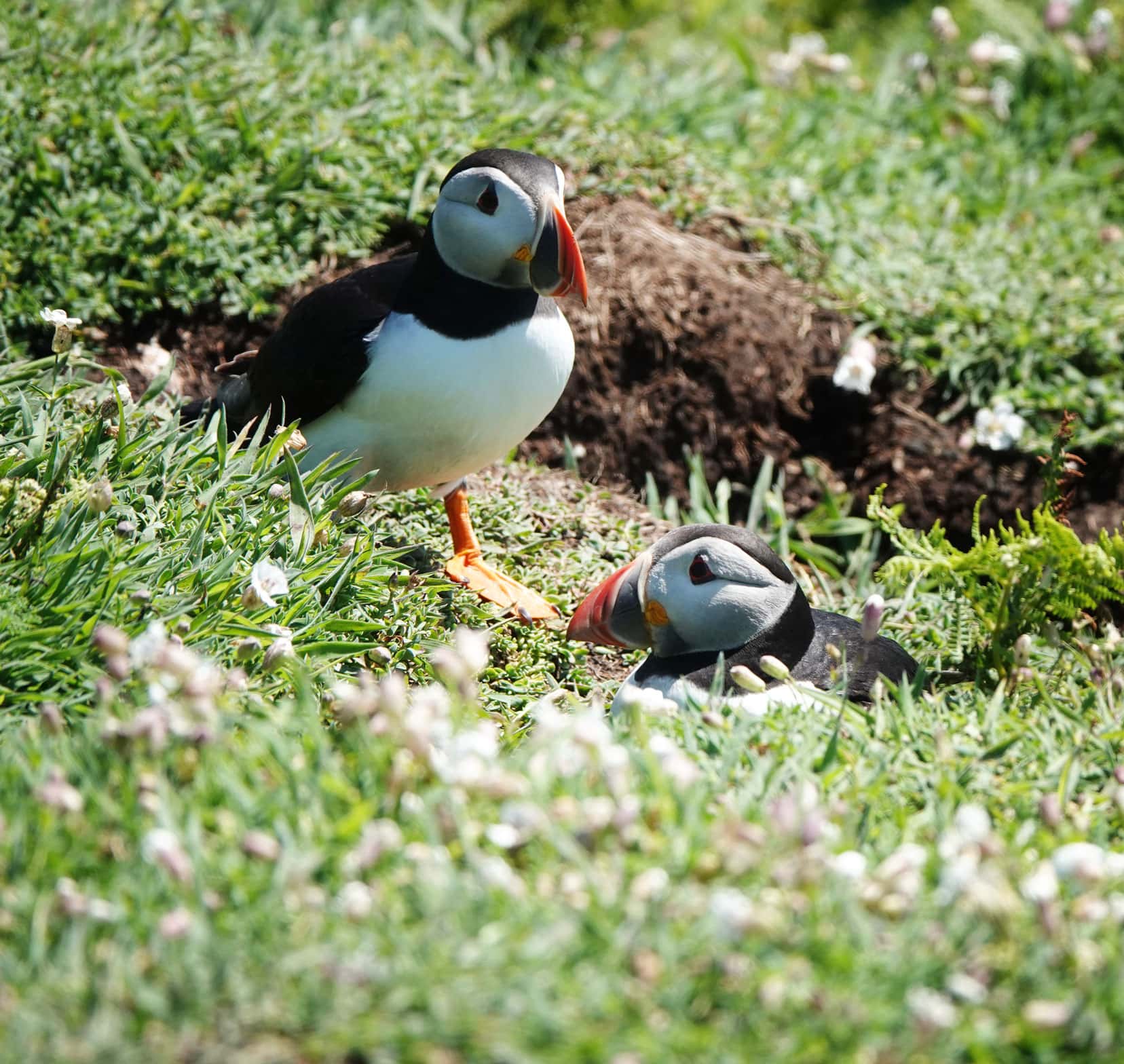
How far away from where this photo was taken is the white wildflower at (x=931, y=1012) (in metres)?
1.73

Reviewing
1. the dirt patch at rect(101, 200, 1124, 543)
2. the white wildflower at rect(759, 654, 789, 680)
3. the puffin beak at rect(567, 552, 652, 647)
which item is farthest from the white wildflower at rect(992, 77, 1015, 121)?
the white wildflower at rect(759, 654, 789, 680)

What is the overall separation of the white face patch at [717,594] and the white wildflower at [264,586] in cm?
89

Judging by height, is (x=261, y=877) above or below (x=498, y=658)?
above

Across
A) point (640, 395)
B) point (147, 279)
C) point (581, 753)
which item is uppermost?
point (581, 753)

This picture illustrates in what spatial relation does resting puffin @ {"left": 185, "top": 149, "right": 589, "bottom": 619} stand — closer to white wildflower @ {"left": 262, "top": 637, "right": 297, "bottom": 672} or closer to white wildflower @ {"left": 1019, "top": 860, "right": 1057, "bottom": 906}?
white wildflower @ {"left": 262, "top": 637, "right": 297, "bottom": 672}

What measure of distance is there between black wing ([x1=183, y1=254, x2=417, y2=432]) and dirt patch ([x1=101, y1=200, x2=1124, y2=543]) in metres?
1.00

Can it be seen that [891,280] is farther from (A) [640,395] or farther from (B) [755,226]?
(A) [640,395]

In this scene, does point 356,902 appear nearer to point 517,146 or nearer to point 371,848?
point 371,848

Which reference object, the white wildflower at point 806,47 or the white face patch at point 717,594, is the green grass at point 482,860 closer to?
the white face patch at point 717,594

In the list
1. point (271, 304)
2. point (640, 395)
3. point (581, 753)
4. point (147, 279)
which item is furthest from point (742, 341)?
point (581, 753)

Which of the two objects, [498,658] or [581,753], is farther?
[498,658]

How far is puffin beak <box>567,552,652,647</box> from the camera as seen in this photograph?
321cm

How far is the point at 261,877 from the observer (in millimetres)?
1977

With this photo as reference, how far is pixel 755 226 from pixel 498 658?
8.19 feet
